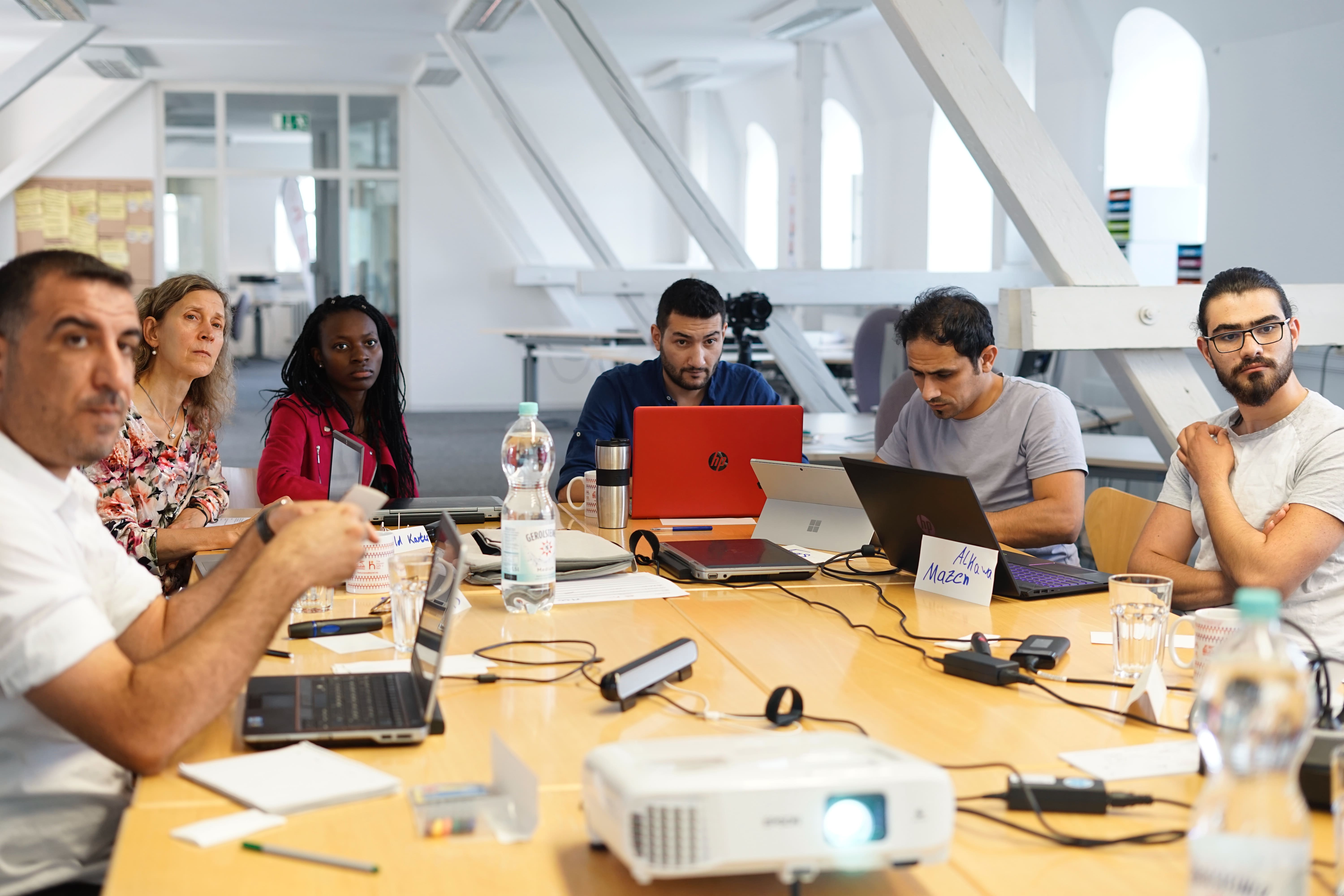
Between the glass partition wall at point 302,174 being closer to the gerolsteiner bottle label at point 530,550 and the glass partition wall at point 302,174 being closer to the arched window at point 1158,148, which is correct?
the arched window at point 1158,148

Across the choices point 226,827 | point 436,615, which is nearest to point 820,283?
point 436,615

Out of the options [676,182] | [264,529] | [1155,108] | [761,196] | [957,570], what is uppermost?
[761,196]

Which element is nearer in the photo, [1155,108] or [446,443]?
[1155,108]

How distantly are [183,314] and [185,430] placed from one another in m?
0.28

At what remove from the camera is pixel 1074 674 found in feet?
5.62

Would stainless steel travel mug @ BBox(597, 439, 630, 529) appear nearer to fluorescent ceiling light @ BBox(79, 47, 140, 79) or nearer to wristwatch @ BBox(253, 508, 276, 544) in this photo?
wristwatch @ BBox(253, 508, 276, 544)

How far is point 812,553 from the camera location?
8.49 ft

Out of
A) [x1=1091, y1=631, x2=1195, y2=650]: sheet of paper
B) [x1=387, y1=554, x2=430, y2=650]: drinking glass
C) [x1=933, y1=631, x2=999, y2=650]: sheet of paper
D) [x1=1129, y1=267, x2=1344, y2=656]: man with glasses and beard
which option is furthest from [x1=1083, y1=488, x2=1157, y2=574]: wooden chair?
[x1=387, y1=554, x2=430, y2=650]: drinking glass

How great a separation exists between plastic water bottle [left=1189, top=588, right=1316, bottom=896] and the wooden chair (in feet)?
6.43

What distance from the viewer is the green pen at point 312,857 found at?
1091 millimetres

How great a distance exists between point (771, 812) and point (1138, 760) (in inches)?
23.3

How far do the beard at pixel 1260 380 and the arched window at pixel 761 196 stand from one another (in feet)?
30.0

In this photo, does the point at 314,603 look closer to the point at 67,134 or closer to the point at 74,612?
the point at 74,612

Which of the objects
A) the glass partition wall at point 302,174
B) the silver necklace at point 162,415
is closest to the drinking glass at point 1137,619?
the silver necklace at point 162,415
